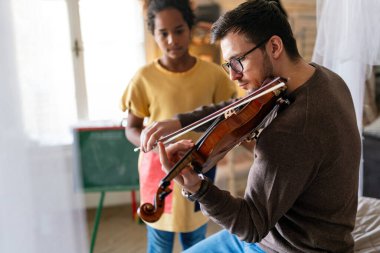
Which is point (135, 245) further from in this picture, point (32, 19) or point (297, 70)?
point (297, 70)

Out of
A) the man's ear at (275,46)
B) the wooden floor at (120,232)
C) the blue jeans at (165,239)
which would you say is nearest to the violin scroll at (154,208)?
the man's ear at (275,46)

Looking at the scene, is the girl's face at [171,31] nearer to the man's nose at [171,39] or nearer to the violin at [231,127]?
the man's nose at [171,39]

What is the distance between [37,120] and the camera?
1.32 meters

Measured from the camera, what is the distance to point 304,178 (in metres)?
0.73

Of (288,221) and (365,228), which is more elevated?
(288,221)

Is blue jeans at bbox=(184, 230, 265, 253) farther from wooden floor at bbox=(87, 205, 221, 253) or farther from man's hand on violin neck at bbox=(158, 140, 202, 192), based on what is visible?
wooden floor at bbox=(87, 205, 221, 253)

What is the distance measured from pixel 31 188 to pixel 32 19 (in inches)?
22.5

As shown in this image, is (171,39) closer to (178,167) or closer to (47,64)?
(47,64)

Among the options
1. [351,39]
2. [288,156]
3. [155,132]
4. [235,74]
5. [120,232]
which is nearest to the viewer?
[288,156]

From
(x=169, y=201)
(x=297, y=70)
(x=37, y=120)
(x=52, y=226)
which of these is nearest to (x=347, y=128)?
(x=297, y=70)

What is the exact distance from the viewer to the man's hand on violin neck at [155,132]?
3.22 ft

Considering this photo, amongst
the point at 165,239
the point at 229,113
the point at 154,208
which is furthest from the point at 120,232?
the point at 229,113

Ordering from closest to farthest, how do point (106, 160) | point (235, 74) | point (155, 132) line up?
1. point (235, 74)
2. point (155, 132)
3. point (106, 160)

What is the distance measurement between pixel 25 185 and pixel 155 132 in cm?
57
